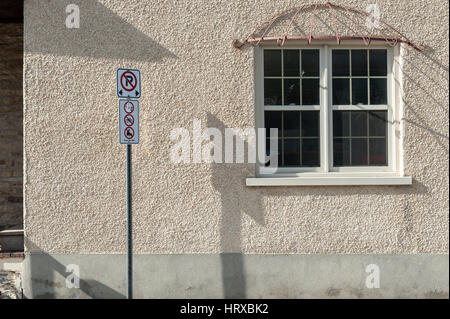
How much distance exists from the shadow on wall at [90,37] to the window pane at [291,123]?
158cm

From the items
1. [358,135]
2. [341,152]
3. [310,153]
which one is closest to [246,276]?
[310,153]

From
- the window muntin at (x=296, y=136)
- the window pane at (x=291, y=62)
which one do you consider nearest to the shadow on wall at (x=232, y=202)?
the window muntin at (x=296, y=136)

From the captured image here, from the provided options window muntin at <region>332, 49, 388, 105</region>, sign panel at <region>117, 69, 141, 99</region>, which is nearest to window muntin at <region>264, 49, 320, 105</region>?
window muntin at <region>332, 49, 388, 105</region>

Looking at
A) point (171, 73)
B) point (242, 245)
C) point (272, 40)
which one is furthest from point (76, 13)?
point (242, 245)

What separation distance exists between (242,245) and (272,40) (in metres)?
2.49

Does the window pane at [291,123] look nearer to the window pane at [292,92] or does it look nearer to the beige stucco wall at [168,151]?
the window pane at [292,92]

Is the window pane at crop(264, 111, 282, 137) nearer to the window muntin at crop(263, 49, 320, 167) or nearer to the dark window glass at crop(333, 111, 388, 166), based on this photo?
the window muntin at crop(263, 49, 320, 167)

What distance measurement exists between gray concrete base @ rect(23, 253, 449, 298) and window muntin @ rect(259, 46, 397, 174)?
3.75ft

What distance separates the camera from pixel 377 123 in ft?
21.0

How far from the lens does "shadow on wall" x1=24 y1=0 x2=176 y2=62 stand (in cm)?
620

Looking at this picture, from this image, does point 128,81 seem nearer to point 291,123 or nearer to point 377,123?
point 291,123

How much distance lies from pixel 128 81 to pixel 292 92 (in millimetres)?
2095

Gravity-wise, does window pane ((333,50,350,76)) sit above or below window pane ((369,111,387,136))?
above

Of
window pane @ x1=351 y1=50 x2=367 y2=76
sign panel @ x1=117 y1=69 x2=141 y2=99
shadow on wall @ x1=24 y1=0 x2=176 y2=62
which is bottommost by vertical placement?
sign panel @ x1=117 y1=69 x2=141 y2=99
